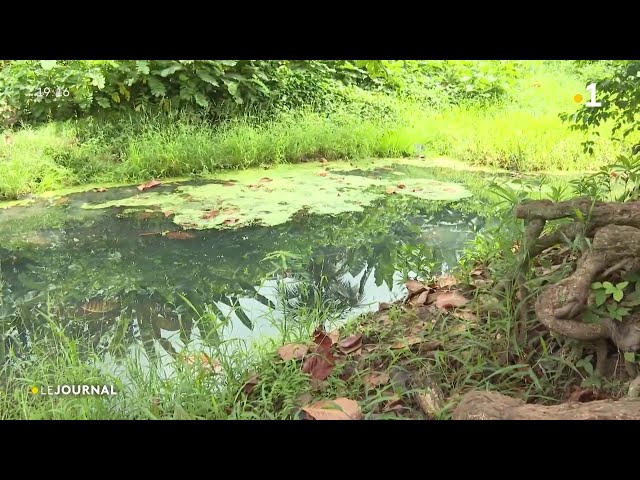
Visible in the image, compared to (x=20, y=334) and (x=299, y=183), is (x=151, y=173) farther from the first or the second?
(x=20, y=334)

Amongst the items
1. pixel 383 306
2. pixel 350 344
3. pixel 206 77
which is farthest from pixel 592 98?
pixel 206 77

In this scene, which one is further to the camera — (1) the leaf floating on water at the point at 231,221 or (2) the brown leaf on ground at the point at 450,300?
(1) the leaf floating on water at the point at 231,221

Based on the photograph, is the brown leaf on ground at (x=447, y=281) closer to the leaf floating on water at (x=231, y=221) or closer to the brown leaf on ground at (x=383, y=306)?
the brown leaf on ground at (x=383, y=306)

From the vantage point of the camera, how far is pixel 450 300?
187 cm

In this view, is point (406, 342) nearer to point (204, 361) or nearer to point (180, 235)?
point (204, 361)

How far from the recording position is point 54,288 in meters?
1.94

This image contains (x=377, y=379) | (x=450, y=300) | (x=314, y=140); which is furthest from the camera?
(x=314, y=140)

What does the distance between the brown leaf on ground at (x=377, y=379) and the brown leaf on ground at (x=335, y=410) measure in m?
0.13

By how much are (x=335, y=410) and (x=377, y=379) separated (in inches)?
8.0

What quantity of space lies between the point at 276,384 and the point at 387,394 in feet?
0.98

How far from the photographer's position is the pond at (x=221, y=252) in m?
1.87

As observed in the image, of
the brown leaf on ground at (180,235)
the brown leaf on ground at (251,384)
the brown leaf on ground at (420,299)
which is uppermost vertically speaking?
the brown leaf on ground at (180,235)

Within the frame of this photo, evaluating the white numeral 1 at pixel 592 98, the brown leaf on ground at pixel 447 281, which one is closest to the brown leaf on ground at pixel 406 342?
the brown leaf on ground at pixel 447 281

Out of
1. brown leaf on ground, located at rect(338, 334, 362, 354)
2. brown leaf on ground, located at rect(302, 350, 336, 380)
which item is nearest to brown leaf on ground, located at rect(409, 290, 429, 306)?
brown leaf on ground, located at rect(338, 334, 362, 354)
